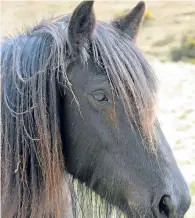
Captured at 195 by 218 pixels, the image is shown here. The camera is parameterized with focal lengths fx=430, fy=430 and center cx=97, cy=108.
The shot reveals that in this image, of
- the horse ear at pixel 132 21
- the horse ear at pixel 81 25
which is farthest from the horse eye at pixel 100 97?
the horse ear at pixel 132 21

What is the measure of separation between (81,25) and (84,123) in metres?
0.38

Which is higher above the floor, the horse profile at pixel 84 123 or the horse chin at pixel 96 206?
the horse profile at pixel 84 123

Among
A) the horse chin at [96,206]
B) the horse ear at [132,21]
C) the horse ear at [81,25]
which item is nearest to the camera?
the horse ear at [81,25]

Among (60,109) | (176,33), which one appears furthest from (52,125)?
(176,33)

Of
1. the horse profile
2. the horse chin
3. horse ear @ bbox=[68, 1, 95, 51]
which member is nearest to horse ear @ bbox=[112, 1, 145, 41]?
the horse profile

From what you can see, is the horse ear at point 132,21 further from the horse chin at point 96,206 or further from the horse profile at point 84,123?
the horse chin at point 96,206

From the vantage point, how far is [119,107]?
5.44ft

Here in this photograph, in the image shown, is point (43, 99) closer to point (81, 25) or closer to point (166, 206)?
point (81, 25)

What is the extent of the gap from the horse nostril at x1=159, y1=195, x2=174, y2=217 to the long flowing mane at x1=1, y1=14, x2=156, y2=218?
0.24 meters

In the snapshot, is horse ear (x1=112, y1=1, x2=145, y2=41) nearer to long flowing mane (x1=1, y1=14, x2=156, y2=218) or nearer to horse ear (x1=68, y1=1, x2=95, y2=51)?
long flowing mane (x1=1, y1=14, x2=156, y2=218)

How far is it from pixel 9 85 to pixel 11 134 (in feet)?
0.65

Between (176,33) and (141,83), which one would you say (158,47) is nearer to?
(176,33)

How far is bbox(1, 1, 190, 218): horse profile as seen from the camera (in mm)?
1660

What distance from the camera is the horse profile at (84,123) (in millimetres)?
1660
